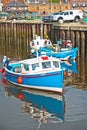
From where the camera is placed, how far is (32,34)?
6844 cm

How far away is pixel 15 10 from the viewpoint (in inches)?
5438

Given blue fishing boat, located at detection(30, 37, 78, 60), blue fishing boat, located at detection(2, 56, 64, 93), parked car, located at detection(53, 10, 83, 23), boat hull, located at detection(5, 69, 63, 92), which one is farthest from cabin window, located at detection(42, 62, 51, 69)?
parked car, located at detection(53, 10, 83, 23)

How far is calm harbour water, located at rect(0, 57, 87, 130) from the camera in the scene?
2516cm

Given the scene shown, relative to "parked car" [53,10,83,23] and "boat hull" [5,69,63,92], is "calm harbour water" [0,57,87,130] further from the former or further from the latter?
"parked car" [53,10,83,23]

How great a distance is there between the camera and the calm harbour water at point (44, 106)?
82.5ft

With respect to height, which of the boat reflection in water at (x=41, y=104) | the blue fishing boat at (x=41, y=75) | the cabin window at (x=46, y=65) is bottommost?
the boat reflection in water at (x=41, y=104)

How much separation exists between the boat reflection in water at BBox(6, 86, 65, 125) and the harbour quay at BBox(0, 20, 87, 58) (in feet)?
62.1

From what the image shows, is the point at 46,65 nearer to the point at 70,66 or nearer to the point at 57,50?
the point at 70,66

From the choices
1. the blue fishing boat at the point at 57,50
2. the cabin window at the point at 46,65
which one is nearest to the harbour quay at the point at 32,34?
the blue fishing boat at the point at 57,50

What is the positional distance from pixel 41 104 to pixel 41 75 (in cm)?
340

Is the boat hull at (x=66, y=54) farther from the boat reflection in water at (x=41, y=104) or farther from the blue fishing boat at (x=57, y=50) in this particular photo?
the boat reflection in water at (x=41, y=104)

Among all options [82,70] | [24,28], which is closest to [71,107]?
[82,70]

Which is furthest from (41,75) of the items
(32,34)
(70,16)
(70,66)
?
(70,16)

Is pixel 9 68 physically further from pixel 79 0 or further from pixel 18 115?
pixel 79 0
